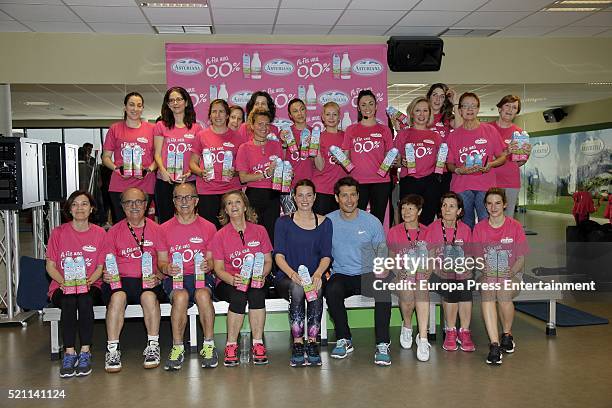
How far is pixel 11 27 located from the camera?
6020mm

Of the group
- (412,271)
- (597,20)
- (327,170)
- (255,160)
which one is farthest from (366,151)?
(597,20)

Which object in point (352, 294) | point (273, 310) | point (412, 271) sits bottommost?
point (273, 310)

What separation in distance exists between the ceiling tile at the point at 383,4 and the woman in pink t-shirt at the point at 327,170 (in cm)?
122

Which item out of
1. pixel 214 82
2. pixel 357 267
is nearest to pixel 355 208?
pixel 357 267

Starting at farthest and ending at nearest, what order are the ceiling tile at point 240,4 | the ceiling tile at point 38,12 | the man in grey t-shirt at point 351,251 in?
the ceiling tile at point 38,12 < the ceiling tile at point 240,4 < the man in grey t-shirt at point 351,251

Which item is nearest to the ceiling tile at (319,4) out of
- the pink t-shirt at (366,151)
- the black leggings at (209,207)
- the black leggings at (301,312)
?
the pink t-shirt at (366,151)

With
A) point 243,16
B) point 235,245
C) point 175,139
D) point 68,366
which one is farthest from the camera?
point 243,16

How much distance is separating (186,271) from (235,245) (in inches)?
15.9

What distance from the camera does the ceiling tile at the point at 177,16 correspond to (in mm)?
5445

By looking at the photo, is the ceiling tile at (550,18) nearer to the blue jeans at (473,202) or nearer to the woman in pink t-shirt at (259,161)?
the blue jeans at (473,202)

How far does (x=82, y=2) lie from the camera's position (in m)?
5.13

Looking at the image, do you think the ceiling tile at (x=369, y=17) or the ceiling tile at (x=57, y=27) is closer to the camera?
the ceiling tile at (x=369, y=17)

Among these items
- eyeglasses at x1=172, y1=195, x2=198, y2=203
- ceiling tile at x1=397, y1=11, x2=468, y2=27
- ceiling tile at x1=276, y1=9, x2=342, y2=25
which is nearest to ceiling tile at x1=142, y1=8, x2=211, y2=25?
ceiling tile at x1=276, y1=9, x2=342, y2=25

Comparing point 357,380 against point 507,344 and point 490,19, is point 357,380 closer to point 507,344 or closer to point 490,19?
point 507,344
